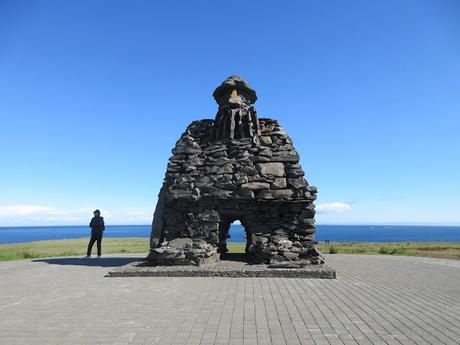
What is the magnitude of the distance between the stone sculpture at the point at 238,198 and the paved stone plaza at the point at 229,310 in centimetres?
199

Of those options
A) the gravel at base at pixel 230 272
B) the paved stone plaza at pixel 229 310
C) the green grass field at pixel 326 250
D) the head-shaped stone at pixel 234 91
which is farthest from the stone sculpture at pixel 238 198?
the green grass field at pixel 326 250

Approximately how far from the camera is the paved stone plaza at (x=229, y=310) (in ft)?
16.8

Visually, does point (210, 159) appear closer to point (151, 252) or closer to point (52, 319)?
point (151, 252)

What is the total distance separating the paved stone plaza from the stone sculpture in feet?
6.53

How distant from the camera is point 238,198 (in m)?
12.7

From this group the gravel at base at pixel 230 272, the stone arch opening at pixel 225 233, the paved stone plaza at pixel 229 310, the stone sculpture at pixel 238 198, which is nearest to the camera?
the paved stone plaza at pixel 229 310

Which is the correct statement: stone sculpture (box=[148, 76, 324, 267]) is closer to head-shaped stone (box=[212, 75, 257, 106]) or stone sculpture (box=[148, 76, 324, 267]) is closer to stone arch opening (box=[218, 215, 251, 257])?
stone arch opening (box=[218, 215, 251, 257])

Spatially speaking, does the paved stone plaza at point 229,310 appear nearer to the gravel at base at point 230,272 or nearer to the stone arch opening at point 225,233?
the gravel at base at point 230,272

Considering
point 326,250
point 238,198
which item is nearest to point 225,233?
point 238,198

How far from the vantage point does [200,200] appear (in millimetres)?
13008

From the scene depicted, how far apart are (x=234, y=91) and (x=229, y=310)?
1097 centimetres

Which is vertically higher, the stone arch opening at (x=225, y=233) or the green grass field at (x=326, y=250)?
the stone arch opening at (x=225, y=233)

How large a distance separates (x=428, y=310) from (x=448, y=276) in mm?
5264

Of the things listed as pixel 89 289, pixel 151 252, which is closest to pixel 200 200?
Answer: pixel 151 252
